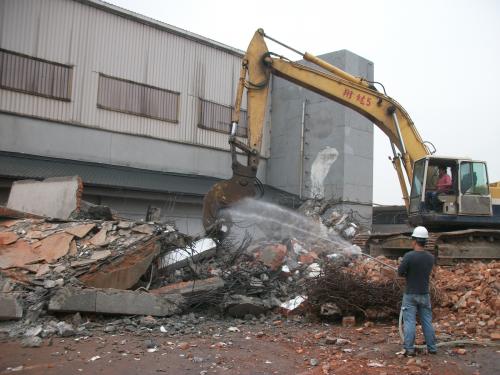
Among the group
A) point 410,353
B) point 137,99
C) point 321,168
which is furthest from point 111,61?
point 410,353

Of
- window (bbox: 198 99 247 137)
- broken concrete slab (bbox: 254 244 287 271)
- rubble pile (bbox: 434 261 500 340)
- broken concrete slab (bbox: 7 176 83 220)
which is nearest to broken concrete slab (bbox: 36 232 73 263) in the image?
broken concrete slab (bbox: 7 176 83 220)

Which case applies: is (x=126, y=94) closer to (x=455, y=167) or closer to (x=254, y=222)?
(x=254, y=222)

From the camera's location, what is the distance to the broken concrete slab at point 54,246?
28.5ft

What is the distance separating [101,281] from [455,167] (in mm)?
7777

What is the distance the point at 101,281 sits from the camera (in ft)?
27.2

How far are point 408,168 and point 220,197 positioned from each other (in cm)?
477

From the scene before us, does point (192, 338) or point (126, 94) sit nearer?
point (192, 338)

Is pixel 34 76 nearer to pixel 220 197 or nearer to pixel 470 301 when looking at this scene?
pixel 220 197

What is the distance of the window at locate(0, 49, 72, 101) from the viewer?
1600 cm

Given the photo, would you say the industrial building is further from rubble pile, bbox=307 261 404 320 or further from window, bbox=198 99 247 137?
rubble pile, bbox=307 261 404 320

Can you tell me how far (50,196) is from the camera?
12273 millimetres

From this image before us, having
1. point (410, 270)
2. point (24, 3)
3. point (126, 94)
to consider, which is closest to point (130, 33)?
point (126, 94)

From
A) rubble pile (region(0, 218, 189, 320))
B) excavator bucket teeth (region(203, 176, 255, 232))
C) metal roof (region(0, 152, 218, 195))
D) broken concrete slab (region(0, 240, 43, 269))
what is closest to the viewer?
rubble pile (region(0, 218, 189, 320))

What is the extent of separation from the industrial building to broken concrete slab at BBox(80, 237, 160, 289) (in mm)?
5832
